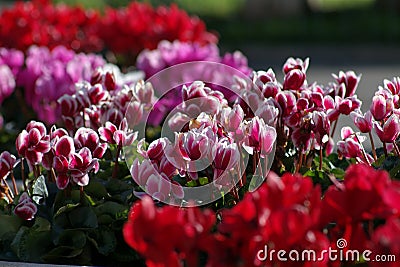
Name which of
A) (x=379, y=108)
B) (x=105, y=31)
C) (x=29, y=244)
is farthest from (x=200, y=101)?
(x=105, y=31)

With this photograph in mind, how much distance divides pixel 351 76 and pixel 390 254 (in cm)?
149

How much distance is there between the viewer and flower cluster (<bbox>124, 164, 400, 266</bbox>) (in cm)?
185

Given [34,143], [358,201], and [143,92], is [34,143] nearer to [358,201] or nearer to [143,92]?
[143,92]

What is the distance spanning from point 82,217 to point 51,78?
6.70 ft

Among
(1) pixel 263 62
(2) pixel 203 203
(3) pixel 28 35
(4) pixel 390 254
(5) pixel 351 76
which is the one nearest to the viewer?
(4) pixel 390 254

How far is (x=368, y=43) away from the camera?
592 inches

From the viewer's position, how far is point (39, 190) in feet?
9.63

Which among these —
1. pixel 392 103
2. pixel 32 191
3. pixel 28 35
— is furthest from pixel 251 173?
pixel 28 35

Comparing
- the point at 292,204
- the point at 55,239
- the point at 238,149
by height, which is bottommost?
the point at 55,239

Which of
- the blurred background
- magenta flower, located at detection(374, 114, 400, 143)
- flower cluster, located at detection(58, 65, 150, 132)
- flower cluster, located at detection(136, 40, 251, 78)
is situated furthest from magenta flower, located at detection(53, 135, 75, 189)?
the blurred background

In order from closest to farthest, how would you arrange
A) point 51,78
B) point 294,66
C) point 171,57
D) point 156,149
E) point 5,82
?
point 156,149 < point 294,66 < point 51,78 < point 5,82 < point 171,57

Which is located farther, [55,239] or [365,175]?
[55,239]

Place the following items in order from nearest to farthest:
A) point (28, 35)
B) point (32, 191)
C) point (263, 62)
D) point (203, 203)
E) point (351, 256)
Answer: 1. point (351, 256)
2. point (203, 203)
3. point (32, 191)
4. point (28, 35)
5. point (263, 62)

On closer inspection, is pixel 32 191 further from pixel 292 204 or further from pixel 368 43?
pixel 368 43
